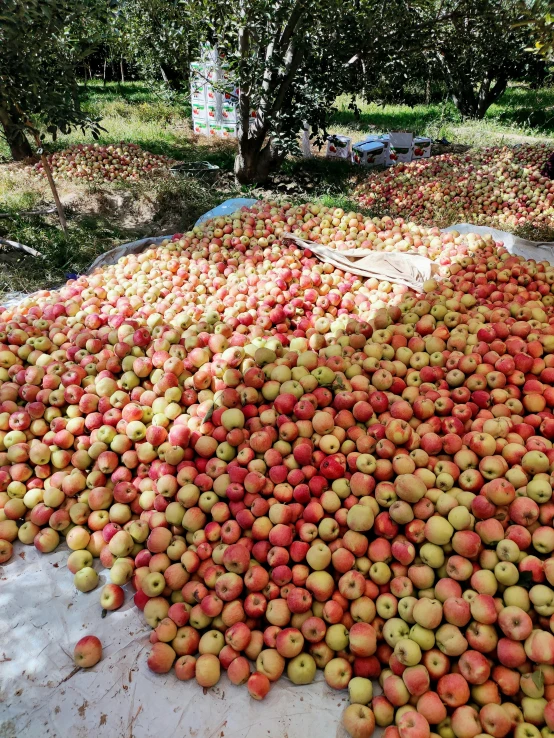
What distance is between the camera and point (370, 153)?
10.6m

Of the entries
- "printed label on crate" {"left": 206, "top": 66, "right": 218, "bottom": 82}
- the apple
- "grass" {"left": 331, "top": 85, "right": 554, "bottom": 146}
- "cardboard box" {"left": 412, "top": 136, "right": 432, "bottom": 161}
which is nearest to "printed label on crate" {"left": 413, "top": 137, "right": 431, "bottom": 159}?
"cardboard box" {"left": 412, "top": 136, "right": 432, "bottom": 161}

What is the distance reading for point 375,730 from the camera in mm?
1828

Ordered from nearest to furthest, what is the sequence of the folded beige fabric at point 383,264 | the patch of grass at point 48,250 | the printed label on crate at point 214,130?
the folded beige fabric at point 383,264 → the patch of grass at point 48,250 → the printed label on crate at point 214,130

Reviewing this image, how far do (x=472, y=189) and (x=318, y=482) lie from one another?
7.82 meters

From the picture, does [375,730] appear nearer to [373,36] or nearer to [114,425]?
[114,425]

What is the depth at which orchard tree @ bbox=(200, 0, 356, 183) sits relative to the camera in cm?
696

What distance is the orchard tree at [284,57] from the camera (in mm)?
6957

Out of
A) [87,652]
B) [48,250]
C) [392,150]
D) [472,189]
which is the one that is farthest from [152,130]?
[87,652]

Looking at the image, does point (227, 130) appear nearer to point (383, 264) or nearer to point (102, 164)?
point (102, 164)

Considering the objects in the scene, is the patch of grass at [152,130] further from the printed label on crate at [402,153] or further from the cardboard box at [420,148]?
the cardboard box at [420,148]

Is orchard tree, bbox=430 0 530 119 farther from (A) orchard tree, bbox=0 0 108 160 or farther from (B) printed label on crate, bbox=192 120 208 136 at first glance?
(A) orchard tree, bbox=0 0 108 160

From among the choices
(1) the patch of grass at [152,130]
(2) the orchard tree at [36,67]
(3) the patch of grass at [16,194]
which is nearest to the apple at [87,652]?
(2) the orchard tree at [36,67]

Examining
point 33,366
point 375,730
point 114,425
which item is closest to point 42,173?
point 33,366

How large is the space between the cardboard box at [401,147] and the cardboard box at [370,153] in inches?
9.3
